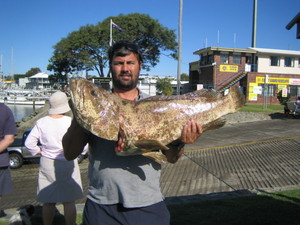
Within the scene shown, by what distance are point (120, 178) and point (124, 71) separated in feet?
3.02

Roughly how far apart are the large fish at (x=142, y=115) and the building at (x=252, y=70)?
2977 centimetres

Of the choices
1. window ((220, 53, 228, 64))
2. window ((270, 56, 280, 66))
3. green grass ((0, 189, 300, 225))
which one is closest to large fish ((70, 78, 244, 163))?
green grass ((0, 189, 300, 225))

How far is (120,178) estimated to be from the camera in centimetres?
207

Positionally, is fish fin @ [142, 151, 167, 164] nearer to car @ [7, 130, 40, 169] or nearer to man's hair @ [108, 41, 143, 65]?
man's hair @ [108, 41, 143, 65]

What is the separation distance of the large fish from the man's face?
19cm

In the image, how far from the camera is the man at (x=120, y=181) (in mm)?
2062

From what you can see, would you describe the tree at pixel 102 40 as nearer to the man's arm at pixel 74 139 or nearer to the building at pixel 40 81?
the man's arm at pixel 74 139

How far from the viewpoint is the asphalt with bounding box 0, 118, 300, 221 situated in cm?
580

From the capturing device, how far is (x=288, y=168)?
7.24 metres

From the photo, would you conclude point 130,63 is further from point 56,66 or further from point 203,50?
point 56,66

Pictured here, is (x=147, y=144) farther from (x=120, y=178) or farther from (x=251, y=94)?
(x=251, y=94)

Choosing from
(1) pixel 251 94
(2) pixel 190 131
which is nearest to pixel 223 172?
(2) pixel 190 131

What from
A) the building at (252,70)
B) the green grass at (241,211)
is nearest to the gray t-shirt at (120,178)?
the green grass at (241,211)

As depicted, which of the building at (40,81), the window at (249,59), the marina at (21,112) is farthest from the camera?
the building at (40,81)
